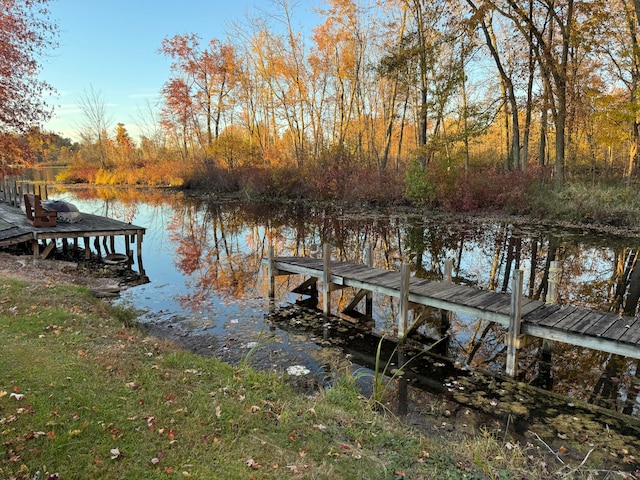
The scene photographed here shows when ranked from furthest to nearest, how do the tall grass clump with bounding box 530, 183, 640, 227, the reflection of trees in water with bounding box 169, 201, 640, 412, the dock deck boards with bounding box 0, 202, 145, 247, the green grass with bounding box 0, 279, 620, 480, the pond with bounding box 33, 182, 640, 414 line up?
the tall grass clump with bounding box 530, 183, 640, 227
the dock deck boards with bounding box 0, 202, 145, 247
the reflection of trees in water with bounding box 169, 201, 640, 412
the pond with bounding box 33, 182, 640, 414
the green grass with bounding box 0, 279, 620, 480

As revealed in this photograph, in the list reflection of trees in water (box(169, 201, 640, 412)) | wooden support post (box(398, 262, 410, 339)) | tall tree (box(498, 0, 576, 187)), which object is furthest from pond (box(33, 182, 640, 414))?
tall tree (box(498, 0, 576, 187))

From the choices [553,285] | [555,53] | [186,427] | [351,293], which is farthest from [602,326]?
[555,53]

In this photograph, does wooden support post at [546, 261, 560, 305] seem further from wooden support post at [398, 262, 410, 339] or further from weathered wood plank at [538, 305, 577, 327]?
wooden support post at [398, 262, 410, 339]

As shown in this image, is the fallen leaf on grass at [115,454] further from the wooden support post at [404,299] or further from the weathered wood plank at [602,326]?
the weathered wood plank at [602,326]

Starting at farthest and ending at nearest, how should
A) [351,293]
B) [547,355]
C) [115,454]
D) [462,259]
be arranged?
[462,259] < [351,293] < [547,355] < [115,454]

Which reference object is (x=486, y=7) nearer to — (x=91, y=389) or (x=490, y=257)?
(x=490, y=257)

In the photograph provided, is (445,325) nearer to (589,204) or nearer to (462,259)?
(462,259)

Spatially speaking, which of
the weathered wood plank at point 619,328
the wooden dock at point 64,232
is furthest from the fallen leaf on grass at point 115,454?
the wooden dock at point 64,232

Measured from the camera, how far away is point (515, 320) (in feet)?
22.0

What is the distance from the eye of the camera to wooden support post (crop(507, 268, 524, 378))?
6621mm

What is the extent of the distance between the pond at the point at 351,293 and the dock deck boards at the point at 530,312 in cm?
86

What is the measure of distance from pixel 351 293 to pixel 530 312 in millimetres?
5280

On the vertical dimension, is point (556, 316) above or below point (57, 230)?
below

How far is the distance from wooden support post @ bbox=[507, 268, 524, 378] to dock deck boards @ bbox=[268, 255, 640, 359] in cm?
17
